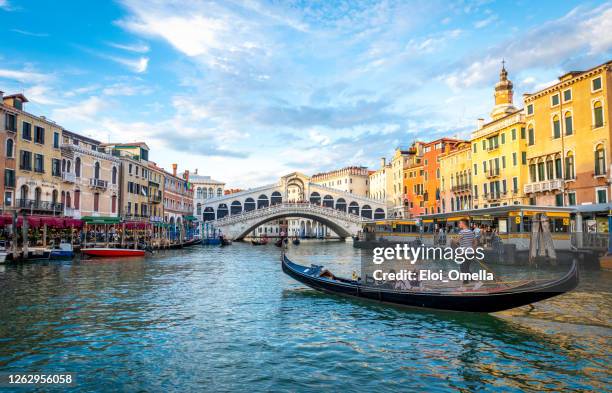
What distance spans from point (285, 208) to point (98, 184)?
19.7 m

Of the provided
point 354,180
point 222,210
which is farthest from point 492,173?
point 354,180

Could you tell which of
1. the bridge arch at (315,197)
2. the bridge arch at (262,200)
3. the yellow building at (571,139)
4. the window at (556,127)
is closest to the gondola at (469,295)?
the yellow building at (571,139)

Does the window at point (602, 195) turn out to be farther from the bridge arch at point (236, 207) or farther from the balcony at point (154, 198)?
the bridge arch at point (236, 207)

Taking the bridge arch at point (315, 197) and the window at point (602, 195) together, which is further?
the bridge arch at point (315, 197)

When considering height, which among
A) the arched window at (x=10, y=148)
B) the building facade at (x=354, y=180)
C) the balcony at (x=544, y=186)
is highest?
the building facade at (x=354, y=180)

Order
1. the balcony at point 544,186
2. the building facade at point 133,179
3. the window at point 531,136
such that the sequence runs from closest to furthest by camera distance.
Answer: the balcony at point 544,186
the window at point 531,136
the building facade at point 133,179

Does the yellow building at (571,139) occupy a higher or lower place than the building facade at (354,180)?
lower

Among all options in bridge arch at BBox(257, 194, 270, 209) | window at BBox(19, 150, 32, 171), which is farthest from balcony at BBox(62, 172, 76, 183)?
bridge arch at BBox(257, 194, 270, 209)

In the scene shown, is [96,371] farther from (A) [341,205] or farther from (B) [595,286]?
(A) [341,205]

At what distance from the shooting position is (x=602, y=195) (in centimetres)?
2209

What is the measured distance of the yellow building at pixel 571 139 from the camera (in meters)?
22.0

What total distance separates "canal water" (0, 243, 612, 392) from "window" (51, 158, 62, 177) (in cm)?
1614

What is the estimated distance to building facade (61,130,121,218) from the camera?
93.4ft

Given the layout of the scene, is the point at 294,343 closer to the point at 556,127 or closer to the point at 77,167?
the point at 556,127
